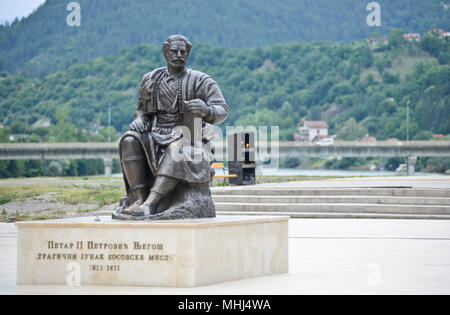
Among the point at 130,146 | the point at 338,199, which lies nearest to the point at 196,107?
the point at 130,146

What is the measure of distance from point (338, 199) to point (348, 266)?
11.4m

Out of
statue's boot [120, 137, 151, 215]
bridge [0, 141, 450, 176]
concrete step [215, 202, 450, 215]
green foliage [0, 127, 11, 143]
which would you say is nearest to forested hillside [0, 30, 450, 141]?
green foliage [0, 127, 11, 143]

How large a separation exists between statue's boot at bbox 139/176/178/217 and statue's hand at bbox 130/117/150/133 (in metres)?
0.71

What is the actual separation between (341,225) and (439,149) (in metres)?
62.5

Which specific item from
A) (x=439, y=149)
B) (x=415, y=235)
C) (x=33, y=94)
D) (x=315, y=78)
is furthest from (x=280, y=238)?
(x=315, y=78)

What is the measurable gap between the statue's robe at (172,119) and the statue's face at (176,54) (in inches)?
5.7

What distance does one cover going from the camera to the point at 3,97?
157m

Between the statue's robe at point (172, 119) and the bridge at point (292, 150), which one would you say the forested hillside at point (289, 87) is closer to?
the bridge at point (292, 150)

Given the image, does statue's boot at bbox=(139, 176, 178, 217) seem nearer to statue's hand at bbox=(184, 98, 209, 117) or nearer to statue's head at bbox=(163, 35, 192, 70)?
statue's hand at bbox=(184, 98, 209, 117)

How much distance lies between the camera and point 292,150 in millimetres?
80875

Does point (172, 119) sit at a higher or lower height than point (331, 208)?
higher

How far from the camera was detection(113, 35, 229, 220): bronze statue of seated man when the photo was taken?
9.90 m

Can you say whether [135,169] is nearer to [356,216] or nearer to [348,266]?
[348,266]
